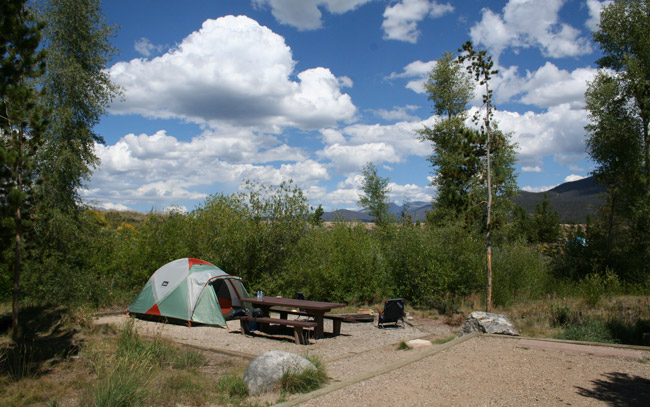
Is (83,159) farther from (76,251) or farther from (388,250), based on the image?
(388,250)

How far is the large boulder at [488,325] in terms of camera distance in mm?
9023

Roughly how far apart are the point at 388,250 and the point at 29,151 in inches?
405

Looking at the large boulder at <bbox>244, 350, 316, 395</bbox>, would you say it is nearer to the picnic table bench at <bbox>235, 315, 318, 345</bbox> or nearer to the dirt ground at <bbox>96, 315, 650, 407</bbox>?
the dirt ground at <bbox>96, 315, 650, 407</bbox>

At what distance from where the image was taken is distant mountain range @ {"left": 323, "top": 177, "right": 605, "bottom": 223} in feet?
83.1

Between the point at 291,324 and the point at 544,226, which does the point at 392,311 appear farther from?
the point at 544,226

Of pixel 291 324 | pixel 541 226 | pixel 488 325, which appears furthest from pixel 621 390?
pixel 541 226

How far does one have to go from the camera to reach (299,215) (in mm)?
15055

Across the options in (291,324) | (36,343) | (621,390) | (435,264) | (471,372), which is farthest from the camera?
(435,264)

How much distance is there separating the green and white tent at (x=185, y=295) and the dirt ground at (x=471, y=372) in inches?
55.7

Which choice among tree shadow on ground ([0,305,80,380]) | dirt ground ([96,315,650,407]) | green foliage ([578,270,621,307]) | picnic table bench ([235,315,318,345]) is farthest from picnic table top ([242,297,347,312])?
green foliage ([578,270,621,307])

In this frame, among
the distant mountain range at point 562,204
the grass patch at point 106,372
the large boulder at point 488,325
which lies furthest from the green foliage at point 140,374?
the distant mountain range at point 562,204

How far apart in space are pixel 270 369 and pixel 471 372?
276 cm

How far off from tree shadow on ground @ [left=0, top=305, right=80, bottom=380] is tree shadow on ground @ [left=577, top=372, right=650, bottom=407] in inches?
288

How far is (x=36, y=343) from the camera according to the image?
7.95 metres
